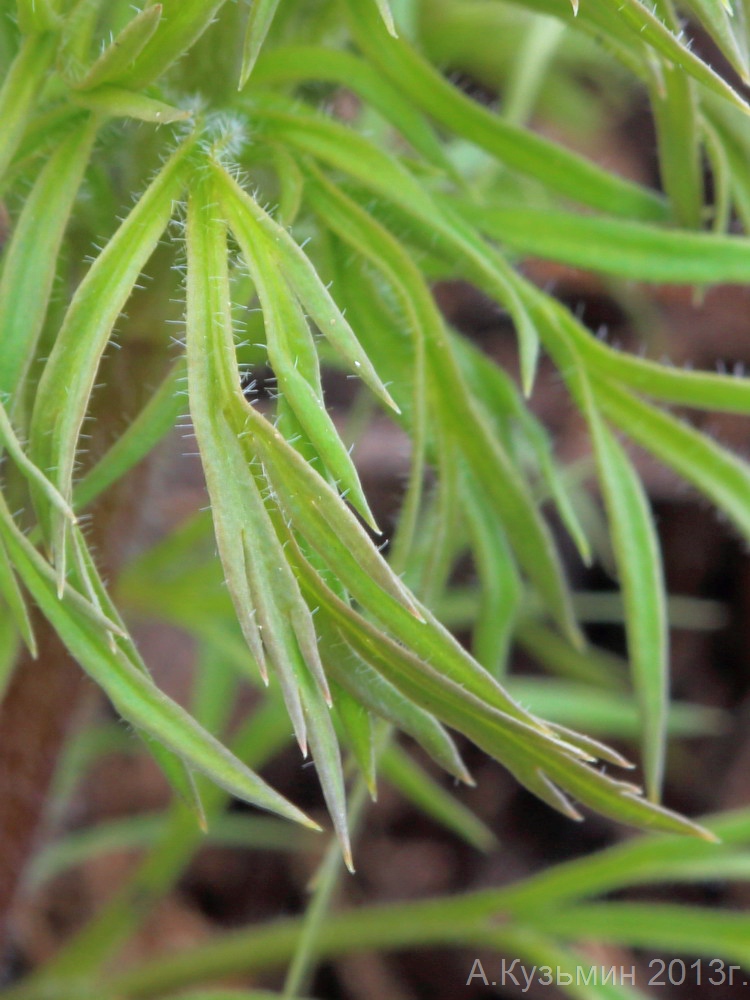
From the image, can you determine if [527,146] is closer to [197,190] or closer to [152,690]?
[197,190]

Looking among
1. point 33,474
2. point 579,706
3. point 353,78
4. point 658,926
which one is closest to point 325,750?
point 33,474

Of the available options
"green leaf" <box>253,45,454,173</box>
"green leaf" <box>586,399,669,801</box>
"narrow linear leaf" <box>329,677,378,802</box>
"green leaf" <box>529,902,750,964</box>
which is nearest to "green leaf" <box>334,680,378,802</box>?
"narrow linear leaf" <box>329,677,378,802</box>

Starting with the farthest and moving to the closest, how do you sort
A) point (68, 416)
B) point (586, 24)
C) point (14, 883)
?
point (14, 883)
point (586, 24)
point (68, 416)

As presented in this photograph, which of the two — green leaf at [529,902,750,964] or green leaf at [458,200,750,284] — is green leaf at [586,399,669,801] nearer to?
green leaf at [458,200,750,284]

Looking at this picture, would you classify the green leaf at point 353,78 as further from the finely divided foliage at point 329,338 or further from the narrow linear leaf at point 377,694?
the narrow linear leaf at point 377,694

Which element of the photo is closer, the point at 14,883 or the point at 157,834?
the point at 14,883

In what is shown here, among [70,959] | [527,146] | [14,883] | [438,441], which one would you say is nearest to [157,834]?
[70,959]

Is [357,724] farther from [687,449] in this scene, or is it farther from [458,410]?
[687,449]
